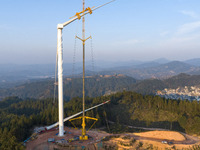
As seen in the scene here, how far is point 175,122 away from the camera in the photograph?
77.7m

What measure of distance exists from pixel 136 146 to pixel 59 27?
3289cm

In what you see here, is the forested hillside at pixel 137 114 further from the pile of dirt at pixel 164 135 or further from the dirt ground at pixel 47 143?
the pile of dirt at pixel 164 135

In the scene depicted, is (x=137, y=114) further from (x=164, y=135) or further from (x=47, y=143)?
(x=47, y=143)

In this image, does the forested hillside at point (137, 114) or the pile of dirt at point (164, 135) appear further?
the forested hillside at point (137, 114)

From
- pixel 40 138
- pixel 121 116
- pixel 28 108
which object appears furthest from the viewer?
pixel 28 108

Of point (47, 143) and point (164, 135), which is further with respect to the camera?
point (164, 135)

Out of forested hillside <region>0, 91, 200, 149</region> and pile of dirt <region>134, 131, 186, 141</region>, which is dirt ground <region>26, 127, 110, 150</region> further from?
pile of dirt <region>134, 131, 186, 141</region>

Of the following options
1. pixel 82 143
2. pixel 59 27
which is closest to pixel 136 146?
pixel 82 143

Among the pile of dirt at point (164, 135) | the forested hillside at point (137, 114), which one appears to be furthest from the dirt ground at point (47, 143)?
the pile of dirt at point (164, 135)

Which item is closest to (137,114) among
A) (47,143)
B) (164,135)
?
(164,135)

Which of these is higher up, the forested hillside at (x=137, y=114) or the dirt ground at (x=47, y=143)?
the dirt ground at (x=47, y=143)

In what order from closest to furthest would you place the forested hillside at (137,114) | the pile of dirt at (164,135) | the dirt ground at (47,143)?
the dirt ground at (47,143) < the pile of dirt at (164,135) < the forested hillside at (137,114)

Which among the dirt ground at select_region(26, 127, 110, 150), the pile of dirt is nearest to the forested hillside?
the dirt ground at select_region(26, 127, 110, 150)

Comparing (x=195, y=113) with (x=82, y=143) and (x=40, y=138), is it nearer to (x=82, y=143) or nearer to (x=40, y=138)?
(x=82, y=143)
